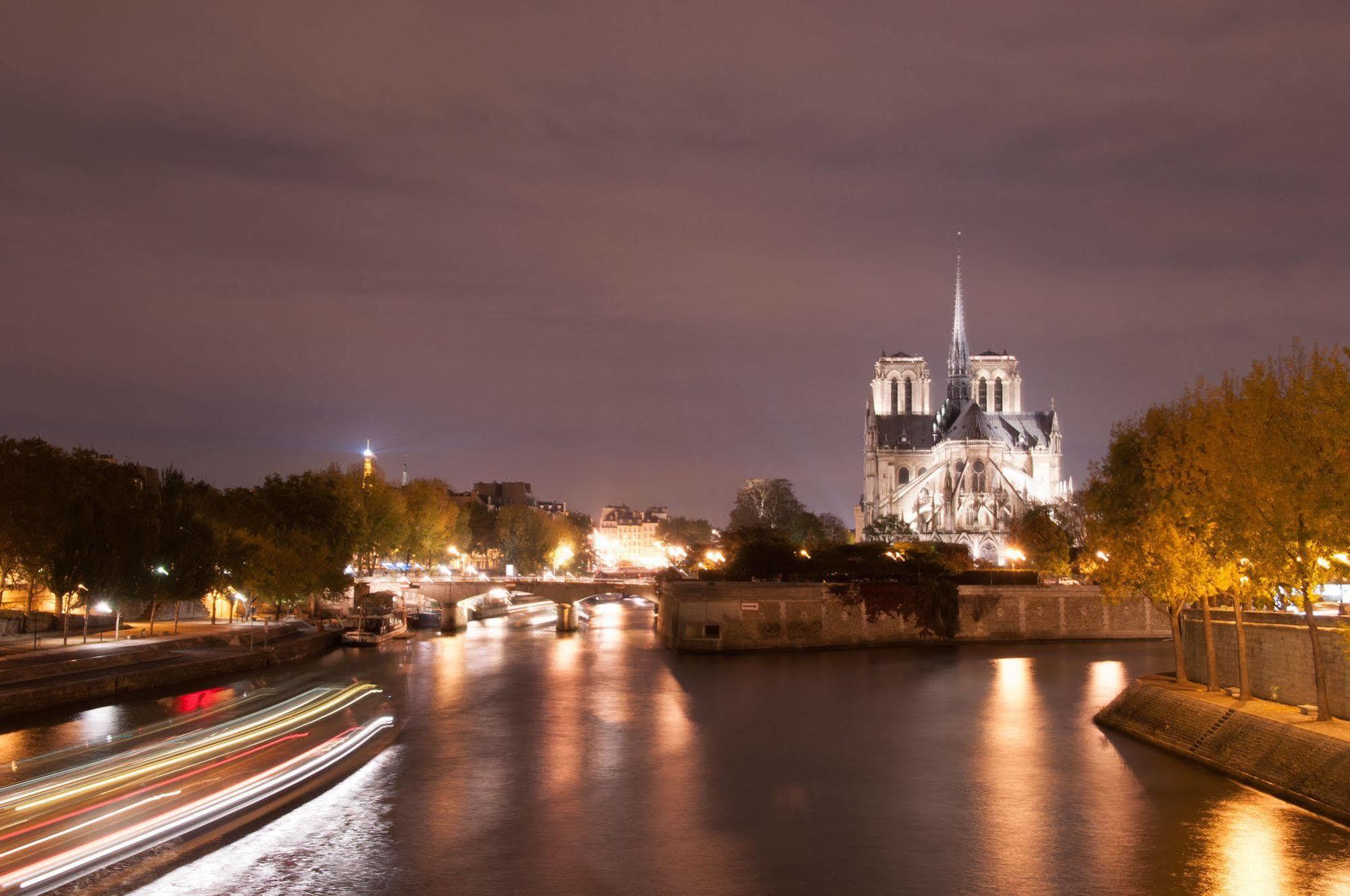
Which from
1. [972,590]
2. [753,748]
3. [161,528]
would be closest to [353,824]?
[753,748]

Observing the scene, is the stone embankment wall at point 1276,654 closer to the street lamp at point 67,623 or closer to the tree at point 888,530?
the street lamp at point 67,623

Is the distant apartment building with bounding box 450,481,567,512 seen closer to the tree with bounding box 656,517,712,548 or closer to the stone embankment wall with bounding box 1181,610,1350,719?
the tree with bounding box 656,517,712,548

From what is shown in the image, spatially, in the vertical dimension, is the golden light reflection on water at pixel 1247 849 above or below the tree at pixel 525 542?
below

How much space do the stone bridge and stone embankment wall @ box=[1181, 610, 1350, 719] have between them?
38.3 metres

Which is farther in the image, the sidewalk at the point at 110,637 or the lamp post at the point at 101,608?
the lamp post at the point at 101,608

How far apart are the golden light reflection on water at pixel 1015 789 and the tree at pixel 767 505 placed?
87.7 metres

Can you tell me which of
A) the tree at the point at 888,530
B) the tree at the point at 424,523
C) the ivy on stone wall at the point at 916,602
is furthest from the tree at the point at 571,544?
the ivy on stone wall at the point at 916,602

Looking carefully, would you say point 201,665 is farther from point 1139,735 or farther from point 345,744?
point 1139,735

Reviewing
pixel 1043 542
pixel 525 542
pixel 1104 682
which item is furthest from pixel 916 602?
pixel 525 542

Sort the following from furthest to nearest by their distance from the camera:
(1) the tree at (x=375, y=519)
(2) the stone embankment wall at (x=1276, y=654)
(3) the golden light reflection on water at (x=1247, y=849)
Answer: (1) the tree at (x=375, y=519) → (2) the stone embankment wall at (x=1276, y=654) → (3) the golden light reflection on water at (x=1247, y=849)

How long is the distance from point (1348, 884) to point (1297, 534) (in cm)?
712

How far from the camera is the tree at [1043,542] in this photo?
41.9 meters

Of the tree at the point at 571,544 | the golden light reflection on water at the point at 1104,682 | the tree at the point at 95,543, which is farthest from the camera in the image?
the tree at the point at 571,544

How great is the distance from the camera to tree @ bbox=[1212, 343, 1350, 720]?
1995 centimetres
